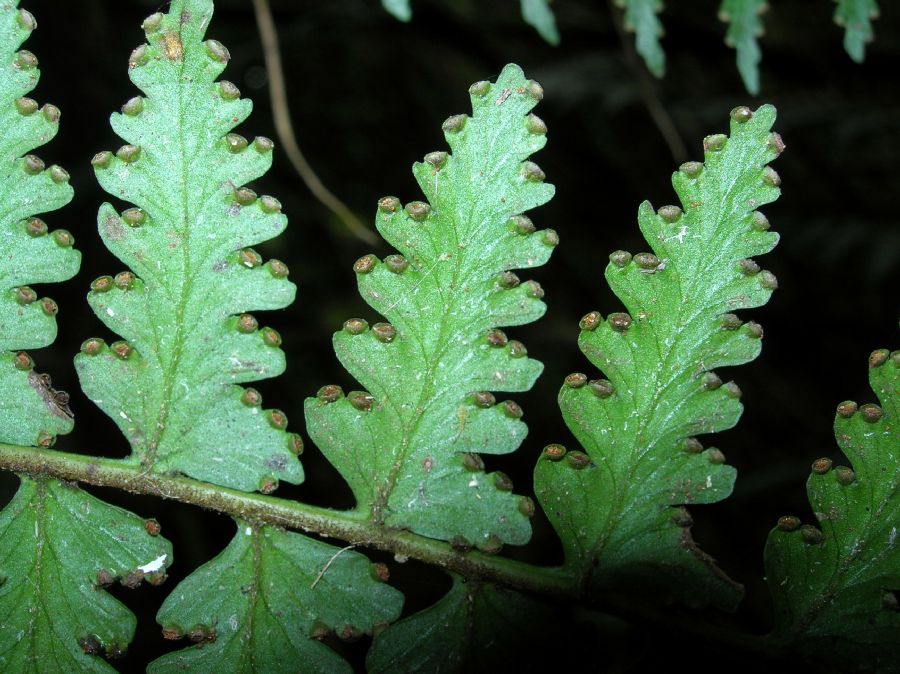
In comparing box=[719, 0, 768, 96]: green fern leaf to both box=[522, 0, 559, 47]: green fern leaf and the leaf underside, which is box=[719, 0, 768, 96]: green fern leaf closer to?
box=[522, 0, 559, 47]: green fern leaf

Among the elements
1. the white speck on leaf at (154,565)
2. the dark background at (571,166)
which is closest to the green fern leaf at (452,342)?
the white speck on leaf at (154,565)

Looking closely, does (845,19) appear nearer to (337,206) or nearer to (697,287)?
(697,287)

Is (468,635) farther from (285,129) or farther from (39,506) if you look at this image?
(285,129)

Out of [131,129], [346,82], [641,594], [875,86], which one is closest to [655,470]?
[641,594]

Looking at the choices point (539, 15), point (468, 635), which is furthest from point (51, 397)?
point (539, 15)

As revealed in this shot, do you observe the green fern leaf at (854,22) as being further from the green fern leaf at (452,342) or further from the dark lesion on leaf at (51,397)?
the dark lesion on leaf at (51,397)
